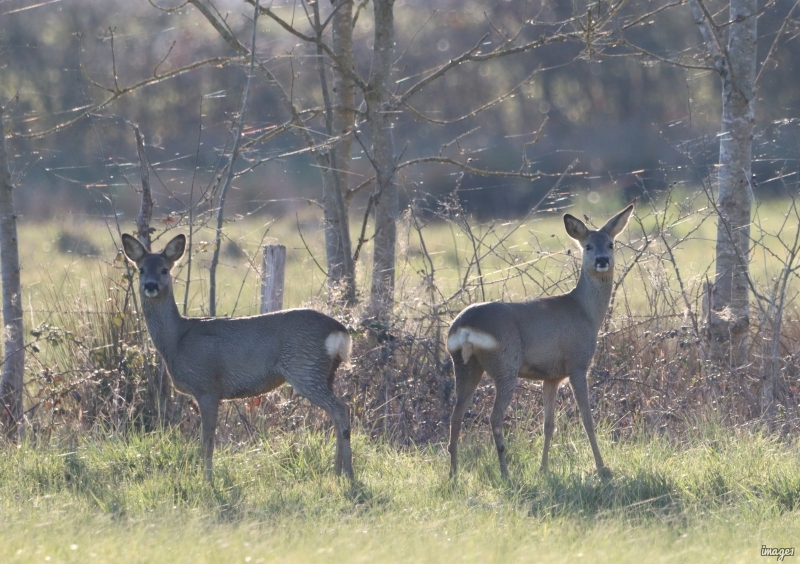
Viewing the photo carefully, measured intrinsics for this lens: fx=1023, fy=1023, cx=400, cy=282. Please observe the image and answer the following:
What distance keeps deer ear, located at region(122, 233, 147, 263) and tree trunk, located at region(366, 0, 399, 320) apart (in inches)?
101

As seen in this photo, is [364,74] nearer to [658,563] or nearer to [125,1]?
[125,1]

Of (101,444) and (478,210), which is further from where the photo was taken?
(478,210)

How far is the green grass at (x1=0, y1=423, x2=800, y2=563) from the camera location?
Answer: 484 cm

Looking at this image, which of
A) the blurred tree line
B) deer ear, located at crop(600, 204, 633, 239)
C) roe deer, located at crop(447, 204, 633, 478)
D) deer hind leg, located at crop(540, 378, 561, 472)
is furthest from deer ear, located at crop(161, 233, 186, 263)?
the blurred tree line

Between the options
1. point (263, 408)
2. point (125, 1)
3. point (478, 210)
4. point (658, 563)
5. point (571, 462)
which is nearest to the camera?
point (658, 563)

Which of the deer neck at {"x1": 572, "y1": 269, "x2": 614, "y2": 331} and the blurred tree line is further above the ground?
the blurred tree line

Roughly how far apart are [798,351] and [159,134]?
59.5ft

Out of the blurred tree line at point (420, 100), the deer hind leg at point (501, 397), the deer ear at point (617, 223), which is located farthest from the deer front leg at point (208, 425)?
the blurred tree line at point (420, 100)

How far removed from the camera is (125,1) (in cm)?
2961

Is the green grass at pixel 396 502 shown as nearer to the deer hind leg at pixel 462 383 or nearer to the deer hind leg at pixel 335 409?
the deer hind leg at pixel 335 409

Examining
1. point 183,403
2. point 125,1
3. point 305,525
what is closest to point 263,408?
point 183,403

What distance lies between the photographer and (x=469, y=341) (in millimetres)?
6664

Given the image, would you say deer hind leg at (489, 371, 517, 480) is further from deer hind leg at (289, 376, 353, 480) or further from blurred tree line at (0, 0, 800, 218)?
blurred tree line at (0, 0, 800, 218)

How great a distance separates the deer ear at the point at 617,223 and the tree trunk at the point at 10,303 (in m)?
4.79
